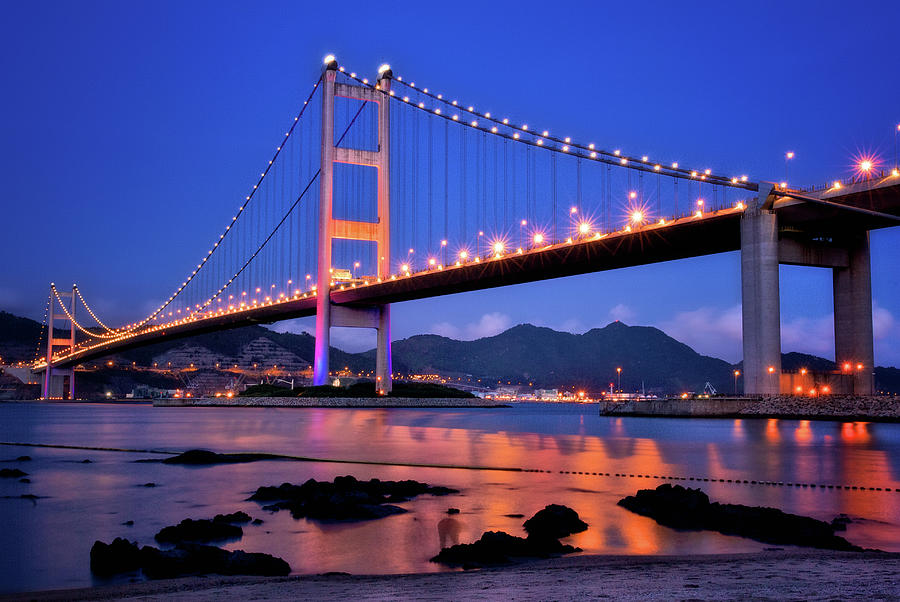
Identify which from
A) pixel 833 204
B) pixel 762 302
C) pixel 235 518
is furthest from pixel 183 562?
pixel 762 302

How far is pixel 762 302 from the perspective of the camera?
3209 centimetres

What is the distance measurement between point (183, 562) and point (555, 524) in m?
3.55

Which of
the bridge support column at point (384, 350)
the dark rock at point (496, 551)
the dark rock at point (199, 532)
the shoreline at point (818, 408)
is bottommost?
the dark rock at point (199, 532)

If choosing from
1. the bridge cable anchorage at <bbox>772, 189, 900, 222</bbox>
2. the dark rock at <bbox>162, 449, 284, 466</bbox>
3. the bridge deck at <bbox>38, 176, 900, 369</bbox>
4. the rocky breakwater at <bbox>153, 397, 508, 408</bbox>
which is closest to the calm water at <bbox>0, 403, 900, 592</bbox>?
the dark rock at <bbox>162, 449, 284, 466</bbox>

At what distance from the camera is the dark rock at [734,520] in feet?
23.8

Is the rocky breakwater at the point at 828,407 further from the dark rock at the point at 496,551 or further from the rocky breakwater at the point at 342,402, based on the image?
the dark rock at the point at 496,551

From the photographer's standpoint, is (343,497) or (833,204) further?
(833,204)

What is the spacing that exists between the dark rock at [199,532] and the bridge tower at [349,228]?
1742 inches

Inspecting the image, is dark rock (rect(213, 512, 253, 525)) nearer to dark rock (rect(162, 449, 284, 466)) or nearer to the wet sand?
the wet sand

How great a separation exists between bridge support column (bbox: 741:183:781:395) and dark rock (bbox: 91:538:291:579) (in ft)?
95.9

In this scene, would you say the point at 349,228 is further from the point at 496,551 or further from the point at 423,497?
the point at 496,551

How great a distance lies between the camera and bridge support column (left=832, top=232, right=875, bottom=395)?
3494cm

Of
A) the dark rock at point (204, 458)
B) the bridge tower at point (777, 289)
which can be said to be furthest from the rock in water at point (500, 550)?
Answer: the bridge tower at point (777, 289)

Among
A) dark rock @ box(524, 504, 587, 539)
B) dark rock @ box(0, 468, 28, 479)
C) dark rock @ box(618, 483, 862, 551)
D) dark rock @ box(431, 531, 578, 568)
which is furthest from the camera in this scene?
dark rock @ box(0, 468, 28, 479)
